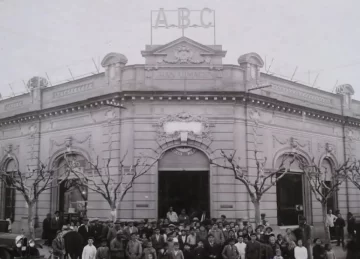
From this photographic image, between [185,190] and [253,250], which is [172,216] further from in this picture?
[253,250]

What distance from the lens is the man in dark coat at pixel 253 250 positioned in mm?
13875

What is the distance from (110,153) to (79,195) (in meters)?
4.22

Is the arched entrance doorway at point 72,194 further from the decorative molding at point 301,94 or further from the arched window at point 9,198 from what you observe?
the decorative molding at point 301,94

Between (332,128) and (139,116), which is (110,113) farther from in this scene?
(332,128)

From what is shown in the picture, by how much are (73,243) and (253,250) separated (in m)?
6.72

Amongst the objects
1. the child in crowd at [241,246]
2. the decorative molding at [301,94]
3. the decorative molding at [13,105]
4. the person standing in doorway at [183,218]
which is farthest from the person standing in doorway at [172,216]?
the decorative molding at [13,105]

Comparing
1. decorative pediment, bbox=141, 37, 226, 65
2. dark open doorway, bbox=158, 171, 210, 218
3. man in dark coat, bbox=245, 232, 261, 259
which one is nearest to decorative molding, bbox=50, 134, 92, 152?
dark open doorway, bbox=158, 171, 210, 218

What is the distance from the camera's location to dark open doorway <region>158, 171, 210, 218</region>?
74.0ft

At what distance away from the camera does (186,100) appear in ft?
74.3

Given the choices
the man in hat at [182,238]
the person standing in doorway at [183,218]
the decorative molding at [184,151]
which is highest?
the decorative molding at [184,151]

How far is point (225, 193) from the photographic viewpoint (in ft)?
72.5

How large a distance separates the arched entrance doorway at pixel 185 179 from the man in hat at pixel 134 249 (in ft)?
27.2

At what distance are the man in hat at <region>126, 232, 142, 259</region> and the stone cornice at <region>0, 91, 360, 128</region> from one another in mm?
9813

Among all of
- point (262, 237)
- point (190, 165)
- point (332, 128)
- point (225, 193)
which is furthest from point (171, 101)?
point (332, 128)
